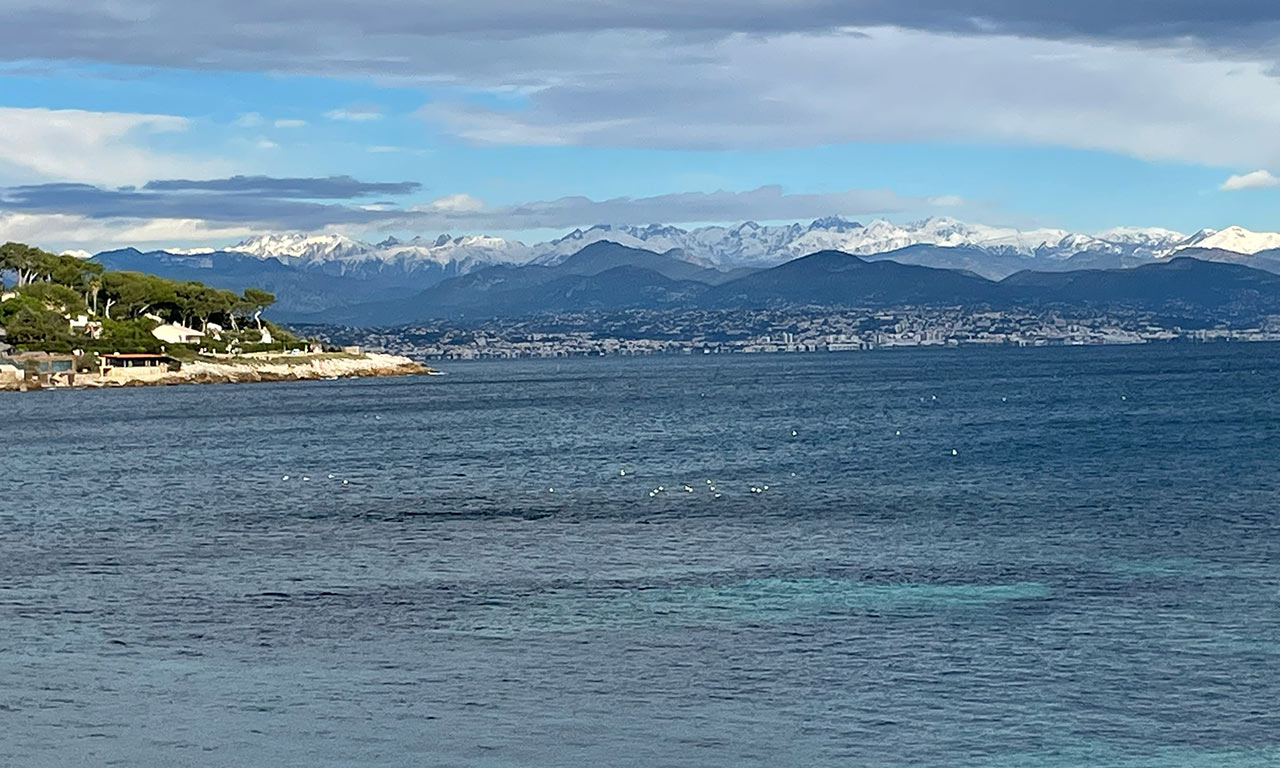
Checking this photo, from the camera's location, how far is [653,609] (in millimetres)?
32969

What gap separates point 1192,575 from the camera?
35688mm

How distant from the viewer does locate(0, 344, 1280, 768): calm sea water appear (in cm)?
2362

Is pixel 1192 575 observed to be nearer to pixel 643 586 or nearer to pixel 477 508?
pixel 643 586

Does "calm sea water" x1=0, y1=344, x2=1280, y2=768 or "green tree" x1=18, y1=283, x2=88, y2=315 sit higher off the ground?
"green tree" x1=18, y1=283, x2=88, y2=315

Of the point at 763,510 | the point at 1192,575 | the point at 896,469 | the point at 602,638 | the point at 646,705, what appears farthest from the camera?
the point at 896,469

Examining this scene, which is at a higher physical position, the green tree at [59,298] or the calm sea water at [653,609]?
the green tree at [59,298]

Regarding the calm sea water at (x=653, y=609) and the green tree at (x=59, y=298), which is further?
the green tree at (x=59, y=298)

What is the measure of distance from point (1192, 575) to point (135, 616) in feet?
71.0

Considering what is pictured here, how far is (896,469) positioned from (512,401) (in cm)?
8190

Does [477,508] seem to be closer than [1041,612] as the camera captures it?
No

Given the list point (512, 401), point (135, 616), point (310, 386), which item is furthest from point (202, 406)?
point (135, 616)

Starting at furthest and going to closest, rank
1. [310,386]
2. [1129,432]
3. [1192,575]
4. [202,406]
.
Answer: [310,386]
[202,406]
[1129,432]
[1192,575]

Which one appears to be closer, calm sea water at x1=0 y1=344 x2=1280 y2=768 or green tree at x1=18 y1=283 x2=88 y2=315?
calm sea water at x1=0 y1=344 x2=1280 y2=768

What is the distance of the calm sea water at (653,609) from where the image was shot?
77.5 ft
